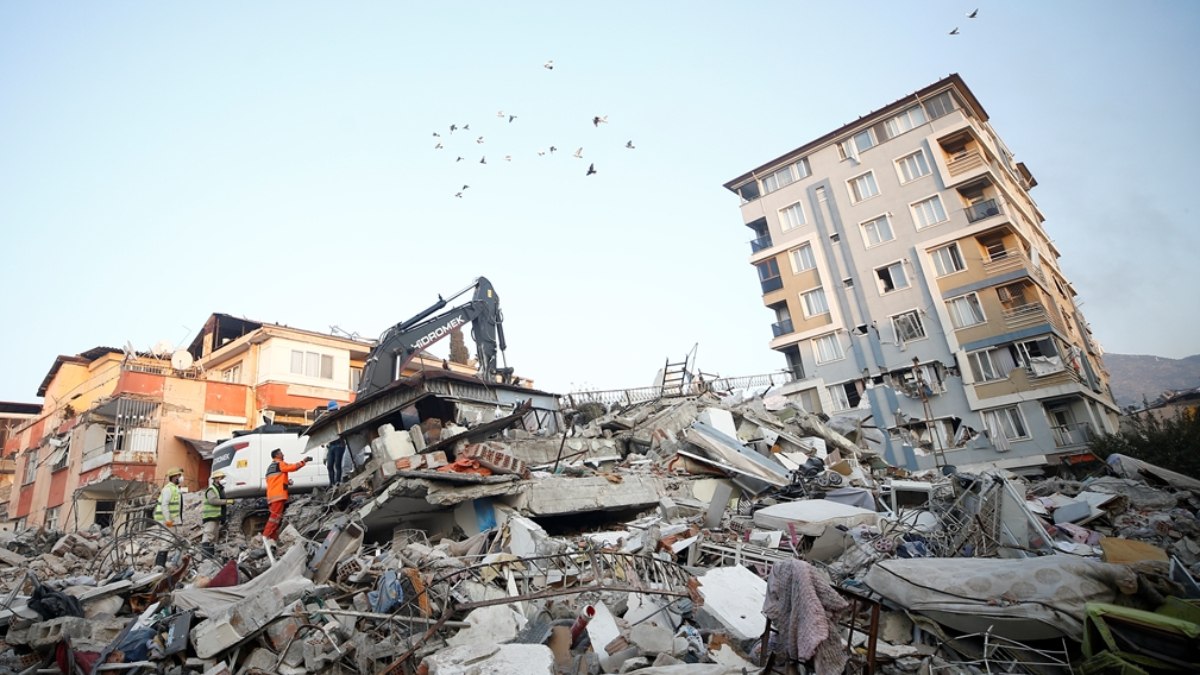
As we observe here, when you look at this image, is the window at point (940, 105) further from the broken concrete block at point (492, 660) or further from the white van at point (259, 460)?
the broken concrete block at point (492, 660)

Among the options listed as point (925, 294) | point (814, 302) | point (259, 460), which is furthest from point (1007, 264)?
point (259, 460)

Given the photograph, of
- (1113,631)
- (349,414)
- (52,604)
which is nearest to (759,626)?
(1113,631)

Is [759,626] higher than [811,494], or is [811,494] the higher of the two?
[811,494]

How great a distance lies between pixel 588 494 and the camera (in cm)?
1040

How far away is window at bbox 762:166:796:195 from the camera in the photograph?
32.5 meters

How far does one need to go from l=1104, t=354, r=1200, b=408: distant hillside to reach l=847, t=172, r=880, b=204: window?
315ft

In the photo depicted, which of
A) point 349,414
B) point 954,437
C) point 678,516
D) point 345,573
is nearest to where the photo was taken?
point 345,573

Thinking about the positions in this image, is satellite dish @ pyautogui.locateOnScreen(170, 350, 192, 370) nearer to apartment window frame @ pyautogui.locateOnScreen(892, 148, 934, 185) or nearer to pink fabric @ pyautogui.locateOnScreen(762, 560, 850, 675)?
pink fabric @ pyautogui.locateOnScreen(762, 560, 850, 675)

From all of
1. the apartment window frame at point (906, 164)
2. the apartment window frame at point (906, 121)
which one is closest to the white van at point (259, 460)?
the apartment window frame at point (906, 164)

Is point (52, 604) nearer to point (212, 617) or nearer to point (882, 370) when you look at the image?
point (212, 617)

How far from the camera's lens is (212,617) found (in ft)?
18.6

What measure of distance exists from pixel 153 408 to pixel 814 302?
2874cm

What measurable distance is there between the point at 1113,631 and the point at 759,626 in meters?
2.60

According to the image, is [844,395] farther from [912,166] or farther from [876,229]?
[912,166]
